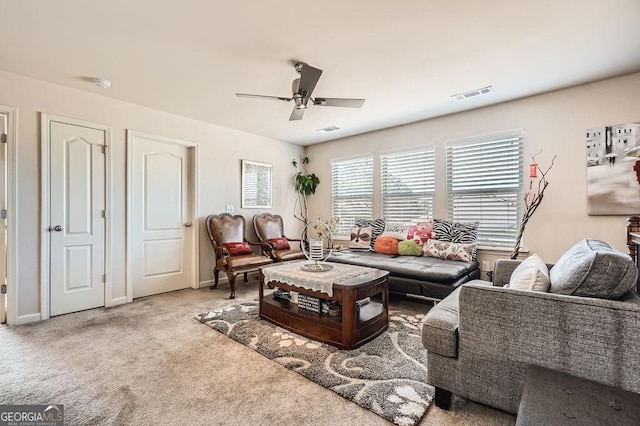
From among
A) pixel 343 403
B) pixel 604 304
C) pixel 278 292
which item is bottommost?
pixel 343 403

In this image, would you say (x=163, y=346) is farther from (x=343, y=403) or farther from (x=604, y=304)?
(x=604, y=304)

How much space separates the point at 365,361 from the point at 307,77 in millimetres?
2373

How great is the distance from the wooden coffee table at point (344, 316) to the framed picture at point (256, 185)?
2493mm

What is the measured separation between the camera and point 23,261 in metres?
3.03

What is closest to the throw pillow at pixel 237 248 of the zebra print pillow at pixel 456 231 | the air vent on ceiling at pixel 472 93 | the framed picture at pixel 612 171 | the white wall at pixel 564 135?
the zebra print pillow at pixel 456 231

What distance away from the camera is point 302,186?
579 centimetres

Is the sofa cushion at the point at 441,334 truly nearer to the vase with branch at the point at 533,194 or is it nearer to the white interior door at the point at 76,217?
the vase with branch at the point at 533,194

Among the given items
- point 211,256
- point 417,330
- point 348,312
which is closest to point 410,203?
point 417,330

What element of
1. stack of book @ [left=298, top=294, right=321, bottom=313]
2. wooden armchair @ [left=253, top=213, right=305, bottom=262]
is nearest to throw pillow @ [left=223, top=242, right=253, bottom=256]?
wooden armchair @ [left=253, top=213, right=305, bottom=262]

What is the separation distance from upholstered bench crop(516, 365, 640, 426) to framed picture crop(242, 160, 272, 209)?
179 inches

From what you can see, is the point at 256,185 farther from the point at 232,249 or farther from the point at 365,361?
the point at 365,361

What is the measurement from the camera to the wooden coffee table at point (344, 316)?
235 cm

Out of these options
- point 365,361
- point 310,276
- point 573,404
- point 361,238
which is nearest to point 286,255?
point 361,238

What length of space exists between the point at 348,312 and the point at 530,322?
1.23 meters
